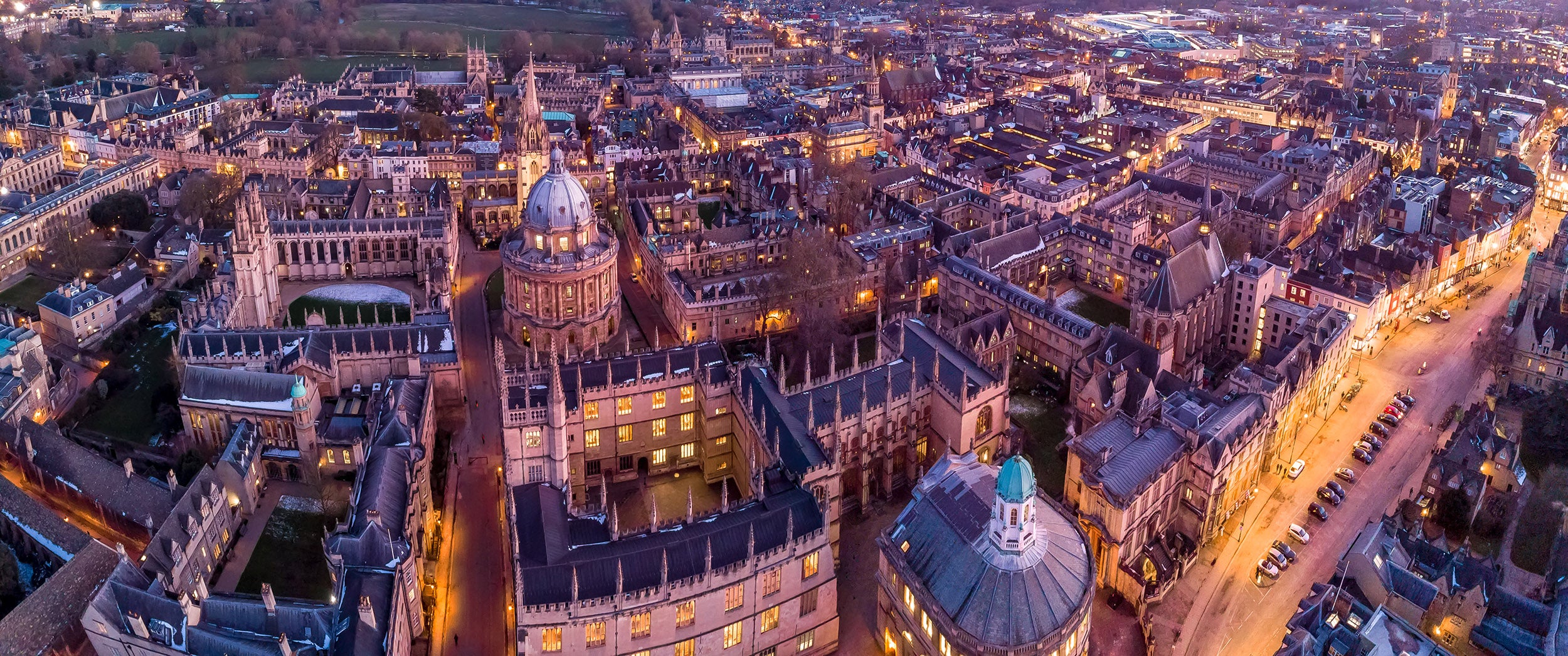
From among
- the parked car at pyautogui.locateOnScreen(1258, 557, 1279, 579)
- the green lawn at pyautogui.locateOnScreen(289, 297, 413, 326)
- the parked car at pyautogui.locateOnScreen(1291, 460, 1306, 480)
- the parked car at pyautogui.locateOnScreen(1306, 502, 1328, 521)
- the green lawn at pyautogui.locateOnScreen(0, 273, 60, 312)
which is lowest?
the parked car at pyautogui.locateOnScreen(1258, 557, 1279, 579)

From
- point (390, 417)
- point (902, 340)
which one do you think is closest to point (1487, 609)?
point (902, 340)

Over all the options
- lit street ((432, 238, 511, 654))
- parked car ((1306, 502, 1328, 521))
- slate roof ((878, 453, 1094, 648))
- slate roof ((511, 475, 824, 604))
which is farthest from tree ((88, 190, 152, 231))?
parked car ((1306, 502, 1328, 521))

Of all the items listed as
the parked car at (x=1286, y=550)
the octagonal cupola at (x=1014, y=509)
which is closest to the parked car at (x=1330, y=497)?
the parked car at (x=1286, y=550)

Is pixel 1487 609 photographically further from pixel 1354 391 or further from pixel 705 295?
pixel 705 295

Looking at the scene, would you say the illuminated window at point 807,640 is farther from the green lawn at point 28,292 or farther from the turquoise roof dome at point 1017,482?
the green lawn at point 28,292

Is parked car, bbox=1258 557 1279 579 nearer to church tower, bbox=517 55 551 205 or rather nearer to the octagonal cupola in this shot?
the octagonal cupola

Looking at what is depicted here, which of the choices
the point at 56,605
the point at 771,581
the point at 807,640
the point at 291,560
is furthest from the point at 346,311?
the point at 807,640

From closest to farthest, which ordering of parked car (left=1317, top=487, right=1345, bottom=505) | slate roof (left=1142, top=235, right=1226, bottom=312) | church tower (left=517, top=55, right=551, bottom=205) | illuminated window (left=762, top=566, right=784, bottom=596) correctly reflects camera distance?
illuminated window (left=762, top=566, right=784, bottom=596), parked car (left=1317, top=487, right=1345, bottom=505), slate roof (left=1142, top=235, right=1226, bottom=312), church tower (left=517, top=55, right=551, bottom=205)
